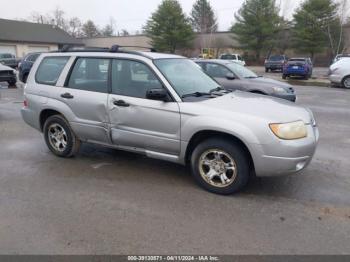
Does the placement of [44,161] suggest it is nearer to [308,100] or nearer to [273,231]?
[273,231]

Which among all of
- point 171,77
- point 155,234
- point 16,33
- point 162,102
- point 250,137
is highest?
point 16,33

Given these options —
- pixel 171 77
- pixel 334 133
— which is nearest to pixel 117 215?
pixel 171 77

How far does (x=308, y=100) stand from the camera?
13.0 metres

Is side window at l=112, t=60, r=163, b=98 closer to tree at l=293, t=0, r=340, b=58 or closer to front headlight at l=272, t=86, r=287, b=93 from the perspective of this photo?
front headlight at l=272, t=86, r=287, b=93

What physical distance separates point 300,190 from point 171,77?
2291 millimetres

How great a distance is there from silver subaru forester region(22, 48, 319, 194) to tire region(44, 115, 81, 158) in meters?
0.02

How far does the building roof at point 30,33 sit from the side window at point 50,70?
4237cm

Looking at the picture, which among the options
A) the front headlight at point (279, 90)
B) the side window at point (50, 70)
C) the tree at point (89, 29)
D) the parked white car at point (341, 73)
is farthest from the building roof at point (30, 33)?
the side window at point (50, 70)

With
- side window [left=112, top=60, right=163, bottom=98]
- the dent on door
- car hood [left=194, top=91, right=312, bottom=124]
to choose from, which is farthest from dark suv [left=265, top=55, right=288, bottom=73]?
the dent on door

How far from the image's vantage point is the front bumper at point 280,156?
12.4 ft

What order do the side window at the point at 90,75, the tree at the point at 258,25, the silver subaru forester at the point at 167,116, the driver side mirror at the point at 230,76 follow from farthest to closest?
1. the tree at the point at 258,25
2. the driver side mirror at the point at 230,76
3. the side window at the point at 90,75
4. the silver subaru forester at the point at 167,116

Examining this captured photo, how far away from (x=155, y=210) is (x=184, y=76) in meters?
2.06

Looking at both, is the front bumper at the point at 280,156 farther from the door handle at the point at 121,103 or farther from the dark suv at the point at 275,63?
the dark suv at the point at 275,63

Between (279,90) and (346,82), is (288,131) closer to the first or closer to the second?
(279,90)
